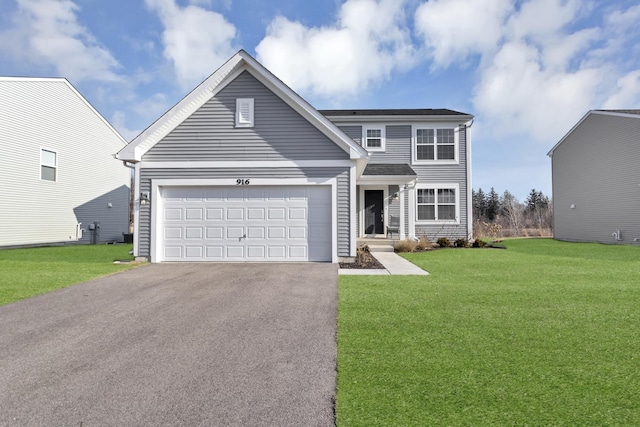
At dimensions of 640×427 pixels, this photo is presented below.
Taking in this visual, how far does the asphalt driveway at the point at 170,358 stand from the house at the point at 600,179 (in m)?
19.3

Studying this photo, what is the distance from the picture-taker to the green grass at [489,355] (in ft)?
8.54

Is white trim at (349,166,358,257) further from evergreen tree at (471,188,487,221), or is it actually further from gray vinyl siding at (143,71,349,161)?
evergreen tree at (471,188,487,221)

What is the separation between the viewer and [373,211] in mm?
17406

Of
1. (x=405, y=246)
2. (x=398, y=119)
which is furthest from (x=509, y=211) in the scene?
(x=405, y=246)

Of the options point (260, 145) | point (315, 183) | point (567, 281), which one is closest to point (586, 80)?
point (567, 281)

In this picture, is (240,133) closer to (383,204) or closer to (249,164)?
(249,164)

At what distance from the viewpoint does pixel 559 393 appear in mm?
2859

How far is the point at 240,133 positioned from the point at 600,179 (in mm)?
19950

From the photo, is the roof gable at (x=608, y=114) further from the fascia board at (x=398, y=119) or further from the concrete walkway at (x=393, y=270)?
the concrete walkway at (x=393, y=270)

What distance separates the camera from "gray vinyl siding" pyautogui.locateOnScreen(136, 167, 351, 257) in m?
10.8

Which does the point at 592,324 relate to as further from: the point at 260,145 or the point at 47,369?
the point at 260,145

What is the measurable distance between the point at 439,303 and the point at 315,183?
19.6 feet

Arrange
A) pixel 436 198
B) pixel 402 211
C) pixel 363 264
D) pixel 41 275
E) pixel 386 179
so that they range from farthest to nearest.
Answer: pixel 436 198 < pixel 402 211 < pixel 386 179 < pixel 363 264 < pixel 41 275

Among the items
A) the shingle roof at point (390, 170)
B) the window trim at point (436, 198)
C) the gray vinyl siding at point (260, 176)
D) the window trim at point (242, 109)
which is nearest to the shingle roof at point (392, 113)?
the shingle roof at point (390, 170)
